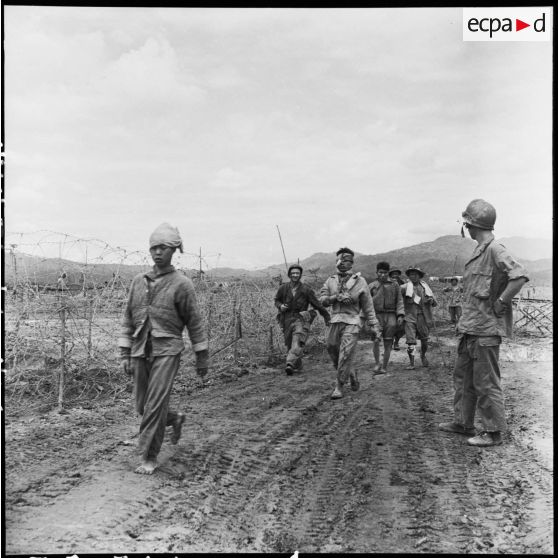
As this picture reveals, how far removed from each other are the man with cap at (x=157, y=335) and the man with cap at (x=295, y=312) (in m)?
4.92

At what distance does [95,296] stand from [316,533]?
437cm

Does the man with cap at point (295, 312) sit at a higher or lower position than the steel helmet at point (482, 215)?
lower

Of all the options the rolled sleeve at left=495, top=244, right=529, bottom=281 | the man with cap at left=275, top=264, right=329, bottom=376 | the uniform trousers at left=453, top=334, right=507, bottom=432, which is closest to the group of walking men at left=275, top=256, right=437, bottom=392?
the man with cap at left=275, top=264, right=329, bottom=376

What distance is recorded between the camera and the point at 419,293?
10.5 meters

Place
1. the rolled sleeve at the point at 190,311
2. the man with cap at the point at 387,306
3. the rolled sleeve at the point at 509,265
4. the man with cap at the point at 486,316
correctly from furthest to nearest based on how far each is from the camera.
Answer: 1. the man with cap at the point at 387,306
2. the man with cap at the point at 486,316
3. the rolled sleeve at the point at 509,265
4. the rolled sleeve at the point at 190,311

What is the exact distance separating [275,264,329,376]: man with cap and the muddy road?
2555mm

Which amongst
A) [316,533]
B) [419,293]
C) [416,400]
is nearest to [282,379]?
[416,400]

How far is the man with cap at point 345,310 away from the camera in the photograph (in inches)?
302

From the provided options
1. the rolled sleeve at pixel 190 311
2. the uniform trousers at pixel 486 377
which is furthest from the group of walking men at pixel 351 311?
the rolled sleeve at pixel 190 311

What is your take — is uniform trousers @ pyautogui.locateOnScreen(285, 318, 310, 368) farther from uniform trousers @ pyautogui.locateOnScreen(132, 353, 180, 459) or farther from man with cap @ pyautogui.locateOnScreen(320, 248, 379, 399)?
uniform trousers @ pyautogui.locateOnScreen(132, 353, 180, 459)

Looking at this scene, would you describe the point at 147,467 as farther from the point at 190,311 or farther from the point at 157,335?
the point at 190,311

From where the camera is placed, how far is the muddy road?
A: 3645 millimetres

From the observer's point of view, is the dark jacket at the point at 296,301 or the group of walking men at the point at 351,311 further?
the dark jacket at the point at 296,301

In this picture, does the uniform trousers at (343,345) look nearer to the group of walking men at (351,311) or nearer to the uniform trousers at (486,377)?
the group of walking men at (351,311)
